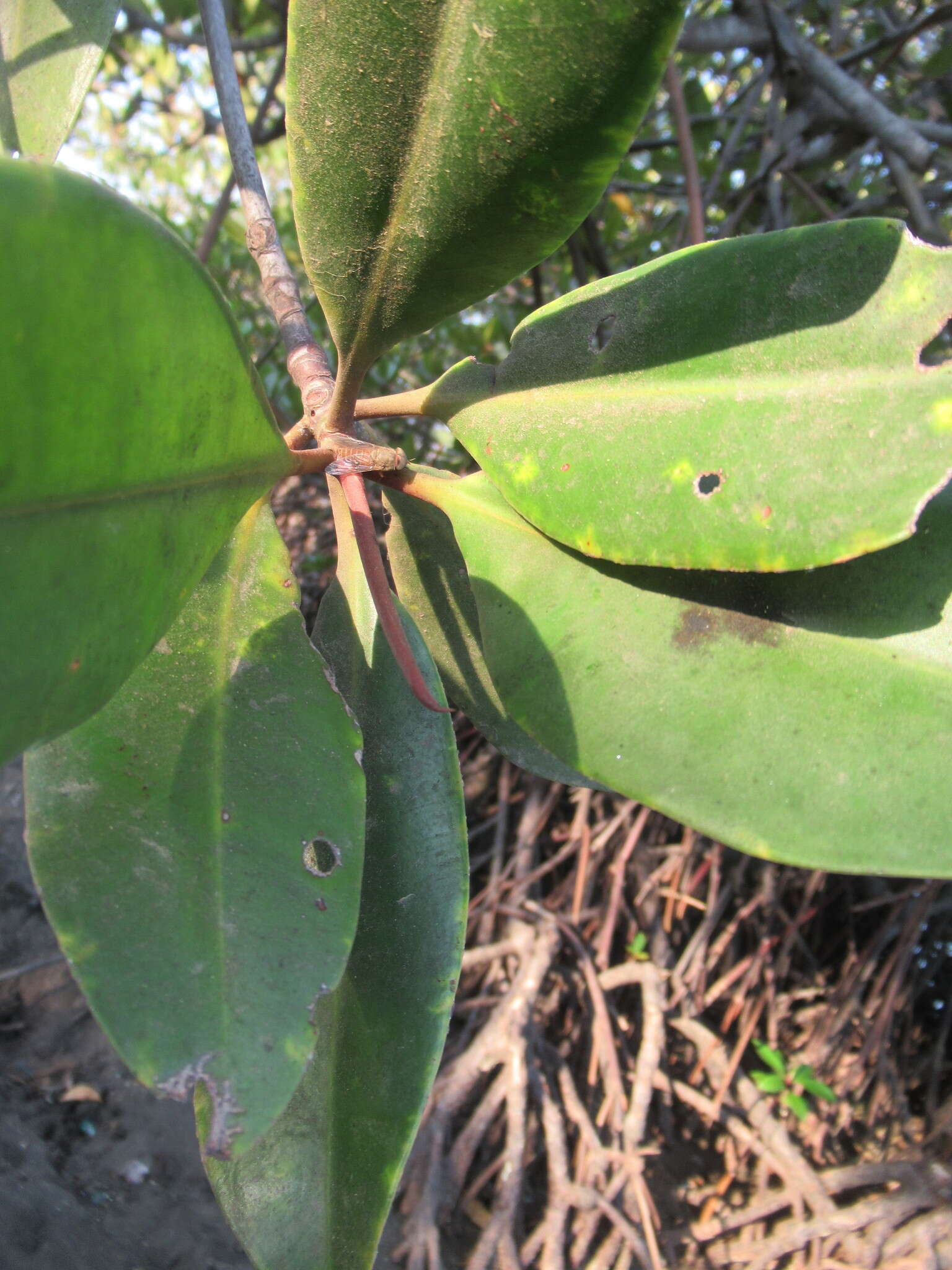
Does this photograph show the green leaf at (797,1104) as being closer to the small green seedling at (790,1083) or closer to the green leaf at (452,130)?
the small green seedling at (790,1083)

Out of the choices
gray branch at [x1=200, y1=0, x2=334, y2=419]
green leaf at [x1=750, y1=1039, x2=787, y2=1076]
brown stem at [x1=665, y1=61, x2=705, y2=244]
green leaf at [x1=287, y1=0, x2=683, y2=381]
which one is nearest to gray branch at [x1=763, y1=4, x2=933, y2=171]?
brown stem at [x1=665, y1=61, x2=705, y2=244]

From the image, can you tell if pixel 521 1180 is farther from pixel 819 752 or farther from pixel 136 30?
pixel 136 30

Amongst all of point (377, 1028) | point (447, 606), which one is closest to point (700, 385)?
point (447, 606)

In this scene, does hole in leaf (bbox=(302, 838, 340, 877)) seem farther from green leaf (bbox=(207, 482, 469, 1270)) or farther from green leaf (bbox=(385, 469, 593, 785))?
green leaf (bbox=(385, 469, 593, 785))

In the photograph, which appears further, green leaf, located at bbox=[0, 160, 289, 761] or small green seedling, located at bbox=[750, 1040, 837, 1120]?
small green seedling, located at bbox=[750, 1040, 837, 1120]

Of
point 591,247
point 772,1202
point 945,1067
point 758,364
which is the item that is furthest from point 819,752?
point 945,1067

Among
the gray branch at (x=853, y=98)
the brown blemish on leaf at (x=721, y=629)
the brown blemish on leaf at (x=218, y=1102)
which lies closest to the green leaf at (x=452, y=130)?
the brown blemish on leaf at (x=721, y=629)
